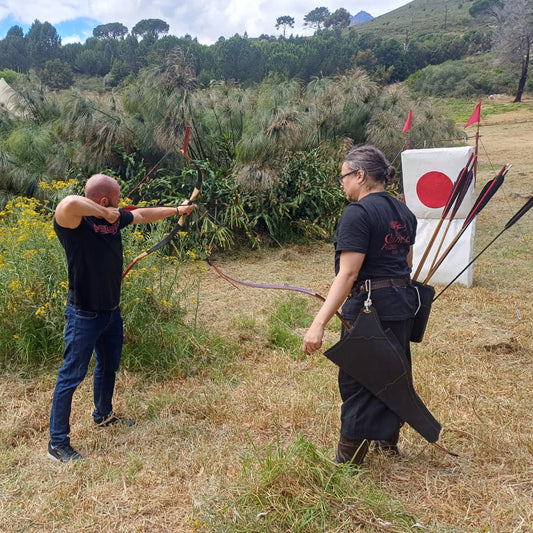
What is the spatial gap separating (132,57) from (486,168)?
50444 mm

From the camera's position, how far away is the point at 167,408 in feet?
9.76

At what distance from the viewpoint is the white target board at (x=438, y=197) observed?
18.1ft

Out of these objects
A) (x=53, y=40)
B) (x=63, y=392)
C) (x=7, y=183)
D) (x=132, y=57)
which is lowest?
(x=63, y=392)

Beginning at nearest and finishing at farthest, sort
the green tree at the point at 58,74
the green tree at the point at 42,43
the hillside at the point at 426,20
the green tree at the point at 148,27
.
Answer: the green tree at the point at 58,74 < the green tree at the point at 42,43 < the hillside at the point at 426,20 < the green tree at the point at 148,27

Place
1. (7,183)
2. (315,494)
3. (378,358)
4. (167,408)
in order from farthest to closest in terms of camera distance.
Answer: (7,183)
(167,408)
(378,358)
(315,494)

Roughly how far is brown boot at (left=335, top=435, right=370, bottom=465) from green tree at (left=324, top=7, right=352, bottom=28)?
377ft

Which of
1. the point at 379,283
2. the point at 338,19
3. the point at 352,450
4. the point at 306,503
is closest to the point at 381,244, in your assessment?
the point at 379,283

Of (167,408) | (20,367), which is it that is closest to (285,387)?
(167,408)

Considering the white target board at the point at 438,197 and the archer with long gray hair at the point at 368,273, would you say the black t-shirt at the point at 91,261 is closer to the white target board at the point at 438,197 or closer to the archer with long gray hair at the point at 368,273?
the archer with long gray hair at the point at 368,273

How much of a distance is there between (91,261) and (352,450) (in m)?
1.44

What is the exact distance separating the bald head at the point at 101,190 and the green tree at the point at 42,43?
6201 cm

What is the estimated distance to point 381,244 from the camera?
6.68 feet

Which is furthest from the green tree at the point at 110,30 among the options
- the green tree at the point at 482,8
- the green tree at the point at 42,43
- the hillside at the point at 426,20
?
the green tree at the point at 482,8

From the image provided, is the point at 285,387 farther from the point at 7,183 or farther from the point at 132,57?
the point at 132,57
